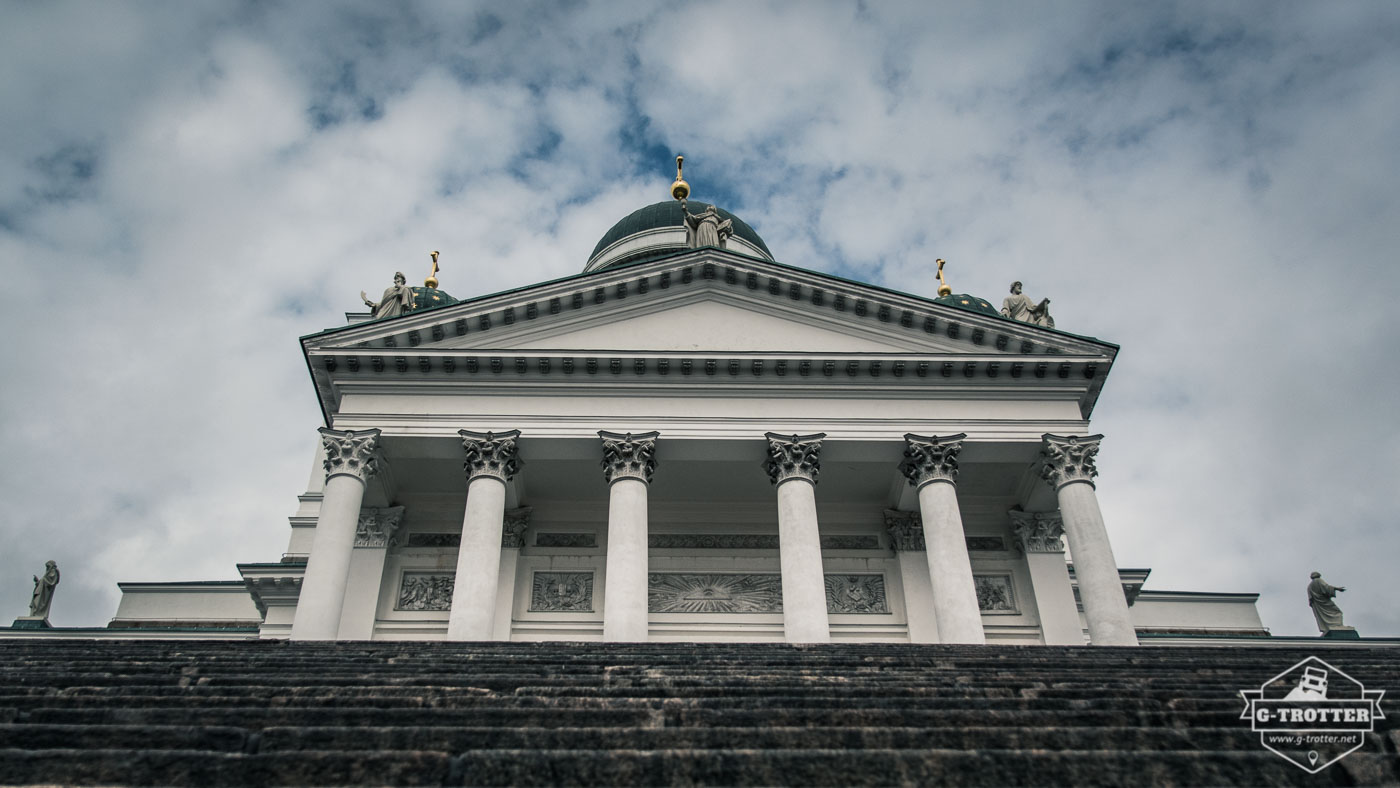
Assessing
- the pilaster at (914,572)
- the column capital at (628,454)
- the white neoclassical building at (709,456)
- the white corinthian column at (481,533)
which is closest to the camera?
the white corinthian column at (481,533)

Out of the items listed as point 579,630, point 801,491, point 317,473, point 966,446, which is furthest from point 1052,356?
point 317,473

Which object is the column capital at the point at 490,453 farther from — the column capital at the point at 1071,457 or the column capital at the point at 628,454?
the column capital at the point at 1071,457

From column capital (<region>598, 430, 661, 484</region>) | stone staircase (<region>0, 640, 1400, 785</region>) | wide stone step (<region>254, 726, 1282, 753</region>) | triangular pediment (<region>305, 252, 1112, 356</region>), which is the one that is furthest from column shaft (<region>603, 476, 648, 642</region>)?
wide stone step (<region>254, 726, 1282, 753</region>)

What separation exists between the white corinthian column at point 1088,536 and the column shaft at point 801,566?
480 centimetres

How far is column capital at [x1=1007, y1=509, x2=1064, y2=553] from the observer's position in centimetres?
2045

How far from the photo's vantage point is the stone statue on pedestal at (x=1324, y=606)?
1033 inches

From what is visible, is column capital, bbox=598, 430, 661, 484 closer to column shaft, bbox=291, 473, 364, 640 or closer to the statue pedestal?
column shaft, bbox=291, 473, 364, 640

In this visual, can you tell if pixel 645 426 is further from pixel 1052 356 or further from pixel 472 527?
pixel 1052 356

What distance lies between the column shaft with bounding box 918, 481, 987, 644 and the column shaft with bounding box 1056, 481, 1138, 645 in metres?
1.99

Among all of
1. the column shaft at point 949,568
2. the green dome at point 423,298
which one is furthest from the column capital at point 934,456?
the green dome at point 423,298

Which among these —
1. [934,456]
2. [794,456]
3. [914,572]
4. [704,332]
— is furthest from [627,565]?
[914,572]

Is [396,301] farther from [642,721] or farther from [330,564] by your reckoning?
[642,721]

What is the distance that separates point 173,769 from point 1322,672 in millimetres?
8866

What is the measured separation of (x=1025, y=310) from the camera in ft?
69.5
